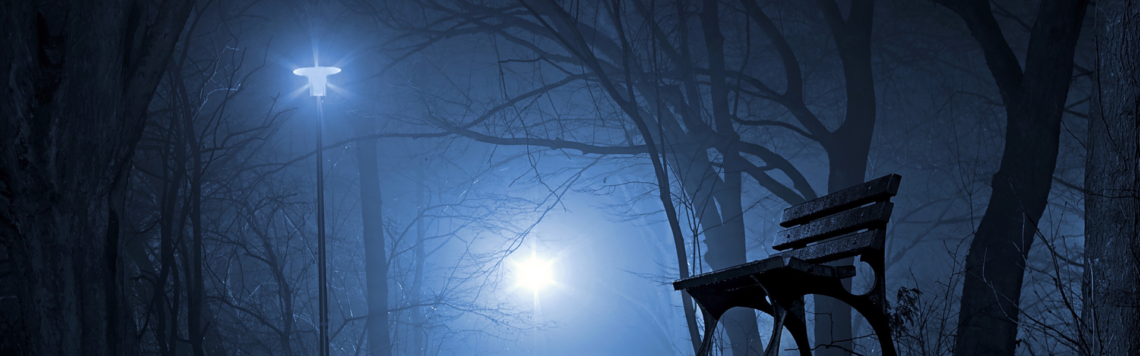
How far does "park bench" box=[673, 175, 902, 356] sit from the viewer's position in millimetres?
2518

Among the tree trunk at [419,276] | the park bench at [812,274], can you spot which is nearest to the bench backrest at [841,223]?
the park bench at [812,274]

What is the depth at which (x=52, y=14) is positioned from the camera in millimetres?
3883

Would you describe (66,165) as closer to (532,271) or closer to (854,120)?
(854,120)

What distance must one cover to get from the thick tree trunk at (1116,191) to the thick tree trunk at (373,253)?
572 inches

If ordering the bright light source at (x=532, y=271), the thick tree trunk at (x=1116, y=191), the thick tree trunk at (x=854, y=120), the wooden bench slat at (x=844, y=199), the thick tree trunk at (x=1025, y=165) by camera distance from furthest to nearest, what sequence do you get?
the bright light source at (x=532, y=271) < the thick tree trunk at (x=854, y=120) < the thick tree trunk at (x=1025, y=165) < the wooden bench slat at (x=844, y=199) < the thick tree trunk at (x=1116, y=191)

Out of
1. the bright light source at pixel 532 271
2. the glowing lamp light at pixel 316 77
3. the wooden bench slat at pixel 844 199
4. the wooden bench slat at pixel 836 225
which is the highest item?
the bright light source at pixel 532 271

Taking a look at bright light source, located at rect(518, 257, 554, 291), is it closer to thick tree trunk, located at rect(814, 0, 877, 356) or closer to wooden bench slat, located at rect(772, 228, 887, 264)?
thick tree trunk, located at rect(814, 0, 877, 356)

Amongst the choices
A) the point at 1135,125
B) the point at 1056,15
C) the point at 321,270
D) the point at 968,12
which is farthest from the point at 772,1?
the point at 1135,125

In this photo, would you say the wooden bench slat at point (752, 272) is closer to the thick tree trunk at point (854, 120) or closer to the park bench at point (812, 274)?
→ the park bench at point (812, 274)

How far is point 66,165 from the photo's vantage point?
12.5 ft

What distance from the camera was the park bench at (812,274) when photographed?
2.52 meters

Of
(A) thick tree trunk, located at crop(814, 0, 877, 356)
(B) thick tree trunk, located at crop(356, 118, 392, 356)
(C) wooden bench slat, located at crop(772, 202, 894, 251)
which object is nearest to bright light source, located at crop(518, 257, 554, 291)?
(B) thick tree trunk, located at crop(356, 118, 392, 356)

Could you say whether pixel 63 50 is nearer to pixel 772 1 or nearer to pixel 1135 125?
pixel 1135 125

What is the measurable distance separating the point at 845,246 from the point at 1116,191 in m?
1.03
